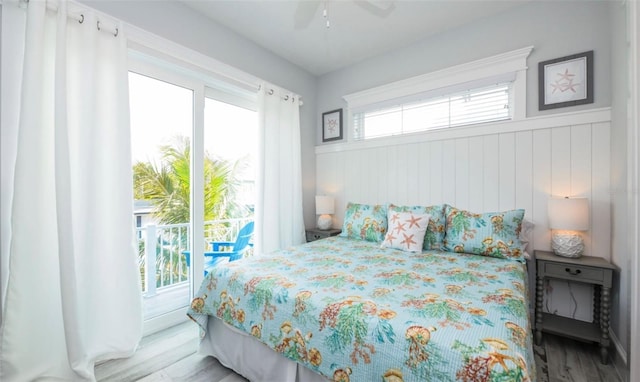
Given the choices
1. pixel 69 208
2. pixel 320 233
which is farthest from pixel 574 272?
pixel 69 208

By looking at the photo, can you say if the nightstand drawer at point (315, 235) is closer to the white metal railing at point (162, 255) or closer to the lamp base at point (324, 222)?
the lamp base at point (324, 222)

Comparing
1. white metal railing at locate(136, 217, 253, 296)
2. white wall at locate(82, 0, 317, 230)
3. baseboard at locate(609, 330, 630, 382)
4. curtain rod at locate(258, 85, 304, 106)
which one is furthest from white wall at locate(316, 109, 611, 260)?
white metal railing at locate(136, 217, 253, 296)

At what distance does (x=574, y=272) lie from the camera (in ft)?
6.40

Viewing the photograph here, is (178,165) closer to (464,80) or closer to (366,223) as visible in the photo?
(366,223)

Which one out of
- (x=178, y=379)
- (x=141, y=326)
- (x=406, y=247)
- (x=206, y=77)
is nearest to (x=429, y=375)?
(x=406, y=247)

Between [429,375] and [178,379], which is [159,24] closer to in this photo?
[178,379]

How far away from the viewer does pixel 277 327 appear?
1.42 metres

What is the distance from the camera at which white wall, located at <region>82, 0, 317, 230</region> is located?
6.90ft

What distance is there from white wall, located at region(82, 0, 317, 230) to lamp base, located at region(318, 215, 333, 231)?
31 centimetres

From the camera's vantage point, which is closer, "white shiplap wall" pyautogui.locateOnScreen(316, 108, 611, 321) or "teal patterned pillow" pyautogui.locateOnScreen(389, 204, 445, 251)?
"white shiplap wall" pyautogui.locateOnScreen(316, 108, 611, 321)

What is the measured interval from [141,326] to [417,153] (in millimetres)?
→ 2924

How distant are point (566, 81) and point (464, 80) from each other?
0.78 metres

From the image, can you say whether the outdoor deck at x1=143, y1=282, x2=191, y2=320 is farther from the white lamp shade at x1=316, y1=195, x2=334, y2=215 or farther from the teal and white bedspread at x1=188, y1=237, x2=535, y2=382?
the white lamp shade at x1=316, y1=195, x2=334, y2=215

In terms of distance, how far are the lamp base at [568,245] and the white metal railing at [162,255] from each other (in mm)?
3150
